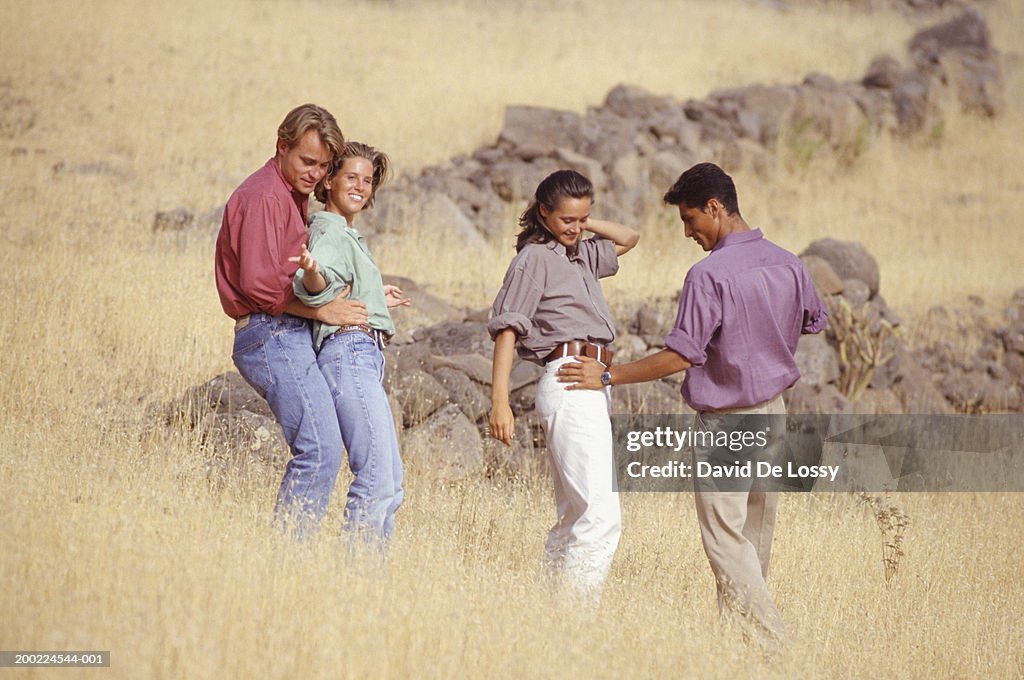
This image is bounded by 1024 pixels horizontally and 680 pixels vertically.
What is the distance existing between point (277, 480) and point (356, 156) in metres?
2.50

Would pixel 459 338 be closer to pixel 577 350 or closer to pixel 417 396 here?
pixel 417 396

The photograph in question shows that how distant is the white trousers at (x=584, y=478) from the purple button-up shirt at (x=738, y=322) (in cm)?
47

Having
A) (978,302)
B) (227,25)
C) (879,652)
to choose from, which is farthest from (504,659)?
(227,25)

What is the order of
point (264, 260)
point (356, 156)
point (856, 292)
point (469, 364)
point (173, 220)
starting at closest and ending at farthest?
1. point (264, 260)
2. point (356, 156)
3. point (469, 364)
4. point (856, 292)
5. point (173, 220)

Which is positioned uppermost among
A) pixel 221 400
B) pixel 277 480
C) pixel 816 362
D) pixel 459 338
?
pixel 816 362

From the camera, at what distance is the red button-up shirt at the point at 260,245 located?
4.86 m

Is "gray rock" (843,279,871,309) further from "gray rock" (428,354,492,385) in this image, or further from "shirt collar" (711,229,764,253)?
"shirt collar" (711,229,764,253)

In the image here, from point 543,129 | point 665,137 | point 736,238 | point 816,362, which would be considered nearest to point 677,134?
point 665,137

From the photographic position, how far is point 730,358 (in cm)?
493

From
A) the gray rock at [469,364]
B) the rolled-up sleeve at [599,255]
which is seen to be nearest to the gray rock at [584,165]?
the gray rock at [469,364]

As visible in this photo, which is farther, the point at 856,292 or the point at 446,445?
the point at 856,292

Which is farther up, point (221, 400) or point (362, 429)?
point (221, 400)

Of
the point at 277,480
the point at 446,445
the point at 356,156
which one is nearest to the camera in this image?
the point at 356,156

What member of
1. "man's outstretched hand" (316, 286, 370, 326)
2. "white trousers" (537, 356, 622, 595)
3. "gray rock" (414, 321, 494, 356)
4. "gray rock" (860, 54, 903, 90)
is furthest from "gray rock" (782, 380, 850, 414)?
"gray rock" (860, 54, 903, 90)
